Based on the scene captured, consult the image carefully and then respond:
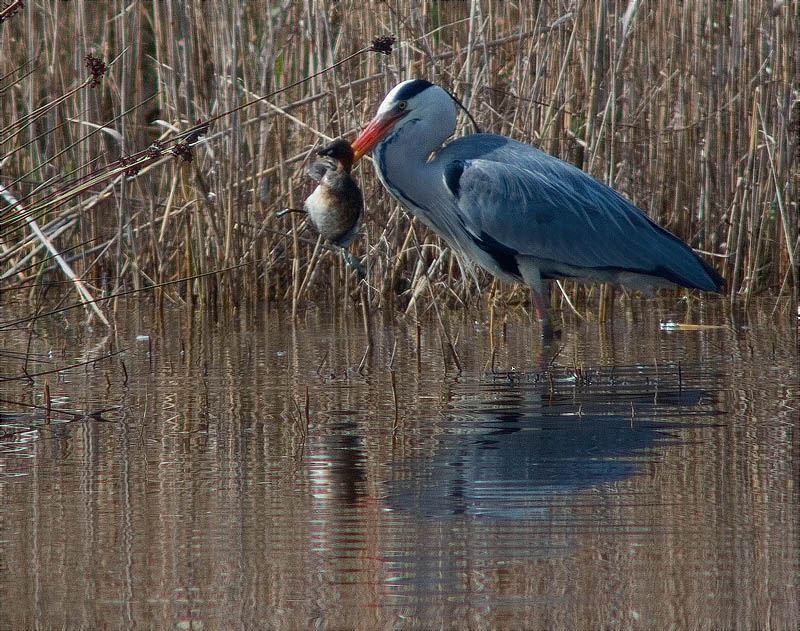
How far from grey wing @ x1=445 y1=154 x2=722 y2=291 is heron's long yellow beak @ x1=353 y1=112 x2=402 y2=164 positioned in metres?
0.33

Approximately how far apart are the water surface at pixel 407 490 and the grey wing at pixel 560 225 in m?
0.39

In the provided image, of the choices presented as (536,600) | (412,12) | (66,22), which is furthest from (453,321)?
(536,600)

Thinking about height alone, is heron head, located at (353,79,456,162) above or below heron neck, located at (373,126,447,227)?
above

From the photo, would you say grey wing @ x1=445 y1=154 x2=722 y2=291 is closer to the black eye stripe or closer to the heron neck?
the heron neck

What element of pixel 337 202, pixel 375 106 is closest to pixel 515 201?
pixel 337 202

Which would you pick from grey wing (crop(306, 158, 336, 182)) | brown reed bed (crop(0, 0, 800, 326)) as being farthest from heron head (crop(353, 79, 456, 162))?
brown reed bed (crop(0, 0, 800, 326))

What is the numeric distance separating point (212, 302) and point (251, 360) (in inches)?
64.5

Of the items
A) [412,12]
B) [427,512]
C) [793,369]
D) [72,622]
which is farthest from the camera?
[412,12]

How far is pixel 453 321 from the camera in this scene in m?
7.01

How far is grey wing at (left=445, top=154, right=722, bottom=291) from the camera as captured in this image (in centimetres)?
593

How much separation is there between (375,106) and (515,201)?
4.72 ft

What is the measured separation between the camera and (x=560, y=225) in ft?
19.6

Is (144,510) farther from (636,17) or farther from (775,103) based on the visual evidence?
(775,103)

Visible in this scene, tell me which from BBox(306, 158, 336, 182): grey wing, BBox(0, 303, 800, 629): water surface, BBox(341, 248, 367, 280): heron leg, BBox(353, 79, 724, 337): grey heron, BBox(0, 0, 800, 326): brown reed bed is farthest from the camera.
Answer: BBox(0, 0, 800, 326): brown reed bed
